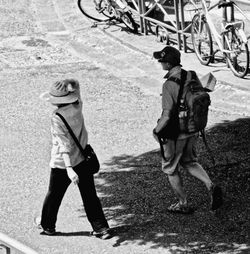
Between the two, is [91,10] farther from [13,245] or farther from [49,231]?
[13,245]

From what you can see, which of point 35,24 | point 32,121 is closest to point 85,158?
point 32,121

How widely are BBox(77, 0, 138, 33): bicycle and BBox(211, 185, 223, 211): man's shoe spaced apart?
7.10 metres

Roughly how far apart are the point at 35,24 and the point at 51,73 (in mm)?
3129

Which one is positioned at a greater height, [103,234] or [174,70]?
[174,70]

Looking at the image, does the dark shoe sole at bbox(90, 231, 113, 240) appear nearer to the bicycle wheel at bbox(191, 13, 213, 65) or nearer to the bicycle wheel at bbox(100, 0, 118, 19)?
the bicycle wheel at bbox(191, 13, 213, 65)

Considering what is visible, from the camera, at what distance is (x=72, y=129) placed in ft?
23.0

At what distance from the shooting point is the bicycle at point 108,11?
1418 centimetres

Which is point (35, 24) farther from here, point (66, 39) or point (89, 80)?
point (89, 80)

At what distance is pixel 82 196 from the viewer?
287 inches

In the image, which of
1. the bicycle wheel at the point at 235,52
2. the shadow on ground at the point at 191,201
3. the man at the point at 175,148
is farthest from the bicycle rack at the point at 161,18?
the man at the point at 175,148

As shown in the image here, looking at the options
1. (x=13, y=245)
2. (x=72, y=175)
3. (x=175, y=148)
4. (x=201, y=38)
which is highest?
(x=13, y=245)

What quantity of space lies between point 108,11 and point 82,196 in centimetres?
826

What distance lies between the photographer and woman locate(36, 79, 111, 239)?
6961mm

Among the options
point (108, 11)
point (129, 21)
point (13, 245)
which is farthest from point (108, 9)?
point (13, 245)
